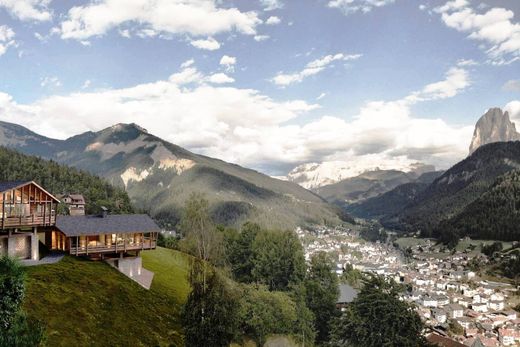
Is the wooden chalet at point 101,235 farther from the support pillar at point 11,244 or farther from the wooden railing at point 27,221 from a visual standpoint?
the support pillar at point 11,244

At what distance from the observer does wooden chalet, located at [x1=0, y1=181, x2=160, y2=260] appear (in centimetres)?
5616

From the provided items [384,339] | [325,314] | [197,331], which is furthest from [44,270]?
[325,314]

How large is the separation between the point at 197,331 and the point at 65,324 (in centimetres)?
1415

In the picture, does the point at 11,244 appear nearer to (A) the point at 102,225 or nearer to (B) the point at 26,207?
(B) the point at 26,207

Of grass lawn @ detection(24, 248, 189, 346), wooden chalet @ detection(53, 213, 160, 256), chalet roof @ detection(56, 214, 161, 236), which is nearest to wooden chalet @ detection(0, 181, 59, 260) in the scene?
chalet roof @ detection(56, 214, 161, 236)

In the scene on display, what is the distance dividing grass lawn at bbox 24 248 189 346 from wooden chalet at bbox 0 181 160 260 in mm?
3276

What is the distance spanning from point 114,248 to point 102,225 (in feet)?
13.7

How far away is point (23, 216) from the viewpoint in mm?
56500

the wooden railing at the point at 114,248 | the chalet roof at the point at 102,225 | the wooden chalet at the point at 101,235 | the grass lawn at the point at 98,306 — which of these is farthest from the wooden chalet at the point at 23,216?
the wooden railing at the point at 114,248

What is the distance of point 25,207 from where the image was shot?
59.4 m

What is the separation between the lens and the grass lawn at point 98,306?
148ft

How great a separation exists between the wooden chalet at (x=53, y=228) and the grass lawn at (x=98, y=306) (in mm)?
3276

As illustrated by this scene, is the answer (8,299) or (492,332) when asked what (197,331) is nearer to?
(8,299)

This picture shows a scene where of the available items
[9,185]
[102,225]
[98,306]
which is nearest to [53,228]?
[102,225]
